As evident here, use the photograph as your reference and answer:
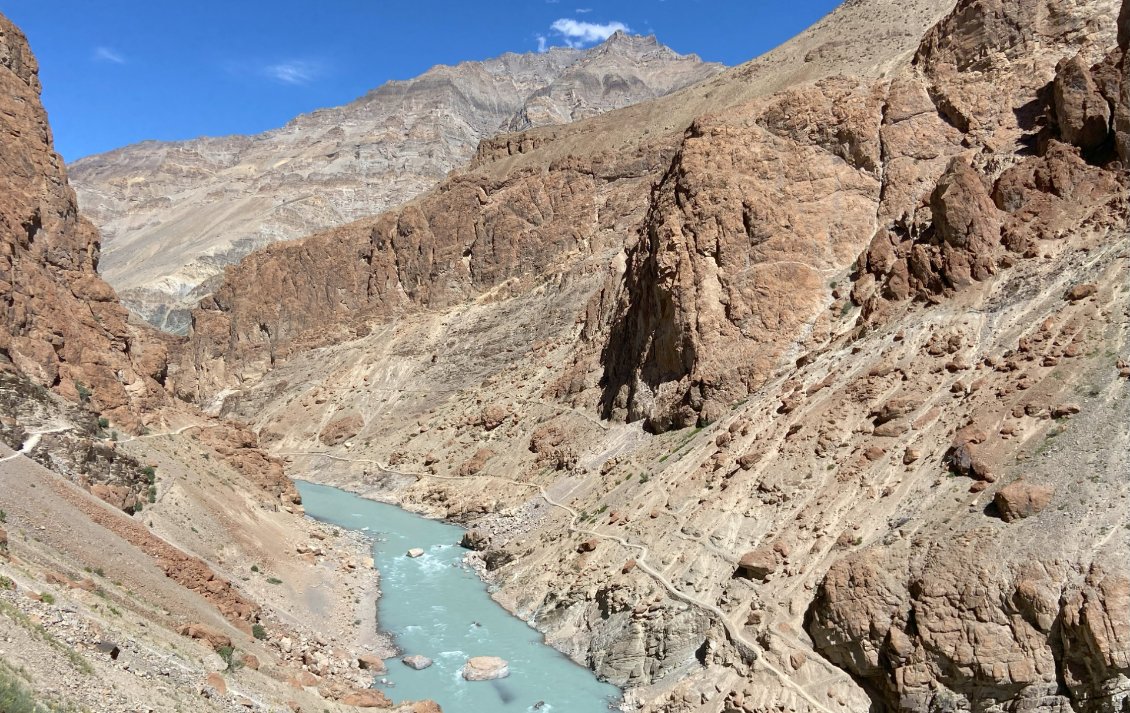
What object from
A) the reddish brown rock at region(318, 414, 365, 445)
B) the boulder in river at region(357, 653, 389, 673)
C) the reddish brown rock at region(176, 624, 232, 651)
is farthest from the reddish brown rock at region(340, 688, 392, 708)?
the reddish brown rock at region(318, 414, 365, 445)

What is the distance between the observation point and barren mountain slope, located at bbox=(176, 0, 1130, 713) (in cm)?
1666

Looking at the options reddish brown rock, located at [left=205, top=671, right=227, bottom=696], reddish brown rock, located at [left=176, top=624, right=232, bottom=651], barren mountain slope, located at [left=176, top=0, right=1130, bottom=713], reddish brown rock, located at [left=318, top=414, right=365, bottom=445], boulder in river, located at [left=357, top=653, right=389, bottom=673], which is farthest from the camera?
reddish brown rock, located at [left=318, top=414, right=365, bottom=445]

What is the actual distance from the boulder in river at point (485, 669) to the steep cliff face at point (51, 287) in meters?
14.1

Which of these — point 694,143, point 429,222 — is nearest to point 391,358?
point 429,222

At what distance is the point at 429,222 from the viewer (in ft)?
230

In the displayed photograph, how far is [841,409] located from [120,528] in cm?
1894

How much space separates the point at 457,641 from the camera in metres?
24.5

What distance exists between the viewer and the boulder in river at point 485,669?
2189 centimetres

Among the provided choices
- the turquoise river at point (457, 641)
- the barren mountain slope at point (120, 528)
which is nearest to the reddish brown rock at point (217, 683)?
the barren mountain slope at point (120, 528)

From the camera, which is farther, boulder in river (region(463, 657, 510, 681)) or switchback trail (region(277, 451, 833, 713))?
boulder in river (region(463, 657, 510, 681))

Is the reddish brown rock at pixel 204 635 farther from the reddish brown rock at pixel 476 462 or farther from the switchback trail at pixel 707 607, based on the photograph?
the reddish brown rock at pixel 476 462

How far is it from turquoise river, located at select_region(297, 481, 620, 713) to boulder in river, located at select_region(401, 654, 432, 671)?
0.56 feet

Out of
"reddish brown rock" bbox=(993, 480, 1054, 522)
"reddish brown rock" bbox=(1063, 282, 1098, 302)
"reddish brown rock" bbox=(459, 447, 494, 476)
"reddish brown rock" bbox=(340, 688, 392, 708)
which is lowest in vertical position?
"reddish brown rock" bbox=(340, 688, 392, 708)

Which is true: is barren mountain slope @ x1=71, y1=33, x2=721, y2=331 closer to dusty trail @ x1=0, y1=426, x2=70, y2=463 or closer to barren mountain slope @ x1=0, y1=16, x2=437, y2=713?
barren mountain slope @ x1=0, y1=16, x2=437, y2=713
